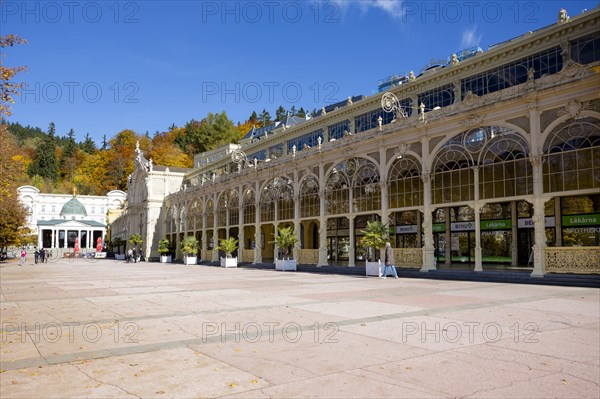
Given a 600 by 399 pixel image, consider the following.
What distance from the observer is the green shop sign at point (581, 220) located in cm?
2673

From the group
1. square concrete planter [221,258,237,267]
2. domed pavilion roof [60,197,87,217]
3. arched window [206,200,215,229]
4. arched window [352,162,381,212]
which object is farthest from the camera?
domed pavilion roof [60,197,87,217]

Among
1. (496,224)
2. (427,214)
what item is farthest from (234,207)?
(496,224)

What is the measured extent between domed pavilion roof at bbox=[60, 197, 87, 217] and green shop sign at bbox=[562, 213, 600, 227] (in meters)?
128

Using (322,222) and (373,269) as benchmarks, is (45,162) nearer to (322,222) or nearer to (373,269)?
(322,222)

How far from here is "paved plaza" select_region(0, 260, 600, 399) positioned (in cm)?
589

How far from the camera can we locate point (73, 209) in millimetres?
130375

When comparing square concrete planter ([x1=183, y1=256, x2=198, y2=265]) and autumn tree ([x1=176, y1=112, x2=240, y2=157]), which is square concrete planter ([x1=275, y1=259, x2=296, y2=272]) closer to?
square concrete planter ([x1=183, y1=256, x2=198, y2=265])

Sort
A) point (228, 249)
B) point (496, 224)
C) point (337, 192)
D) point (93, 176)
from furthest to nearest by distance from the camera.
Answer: point (93, 176) < point (228, 249) < point (337, 192) < point (496, 224)

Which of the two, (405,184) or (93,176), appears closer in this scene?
(405,184)

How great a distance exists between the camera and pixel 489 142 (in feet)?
83.6

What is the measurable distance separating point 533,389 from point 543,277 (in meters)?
17.8

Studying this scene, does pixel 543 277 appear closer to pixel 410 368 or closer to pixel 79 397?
pixel 410 368

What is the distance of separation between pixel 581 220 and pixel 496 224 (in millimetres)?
5614

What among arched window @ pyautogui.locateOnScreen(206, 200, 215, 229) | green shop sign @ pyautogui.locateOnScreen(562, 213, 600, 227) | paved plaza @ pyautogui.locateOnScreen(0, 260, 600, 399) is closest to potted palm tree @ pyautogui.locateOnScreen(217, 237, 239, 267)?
arched window @ pyautogui.locateOnScreen(206, 200, 215, 229)
